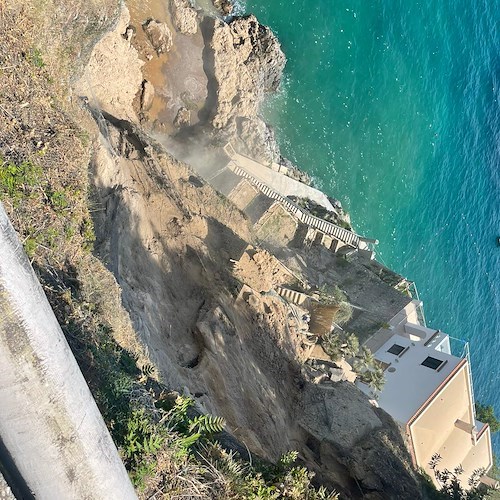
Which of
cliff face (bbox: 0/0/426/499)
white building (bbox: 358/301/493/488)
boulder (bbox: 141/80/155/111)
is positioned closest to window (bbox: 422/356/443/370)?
white building (bbox: 358/301/493/488)

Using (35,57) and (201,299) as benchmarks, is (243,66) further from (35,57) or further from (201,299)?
(35,57)

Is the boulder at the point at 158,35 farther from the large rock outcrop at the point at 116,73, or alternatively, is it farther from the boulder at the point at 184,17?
the large rock outcrop at the point at 116,73

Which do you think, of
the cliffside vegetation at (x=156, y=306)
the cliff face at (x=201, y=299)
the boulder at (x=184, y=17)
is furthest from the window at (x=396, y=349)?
the boulder at (x=184, y=17)

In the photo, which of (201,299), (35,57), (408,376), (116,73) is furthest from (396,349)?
(35,57)

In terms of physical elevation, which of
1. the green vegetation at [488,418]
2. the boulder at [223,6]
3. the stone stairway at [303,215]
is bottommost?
the green vegetation at [488,418]

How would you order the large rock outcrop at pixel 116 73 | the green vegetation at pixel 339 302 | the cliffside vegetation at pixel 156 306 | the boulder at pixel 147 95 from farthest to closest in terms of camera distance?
1. the green vegetation at pixel 339 302
2. the boulder at pixel 147 95
3. the large rock outcrop at pixel 116 73
4. the cliffside vegetation at pixel 156 306

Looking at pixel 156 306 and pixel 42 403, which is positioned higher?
pixel 156 306

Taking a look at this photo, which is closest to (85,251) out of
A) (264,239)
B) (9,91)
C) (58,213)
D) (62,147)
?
(58,213)

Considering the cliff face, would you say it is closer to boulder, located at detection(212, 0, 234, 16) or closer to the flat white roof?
the flat white roof
